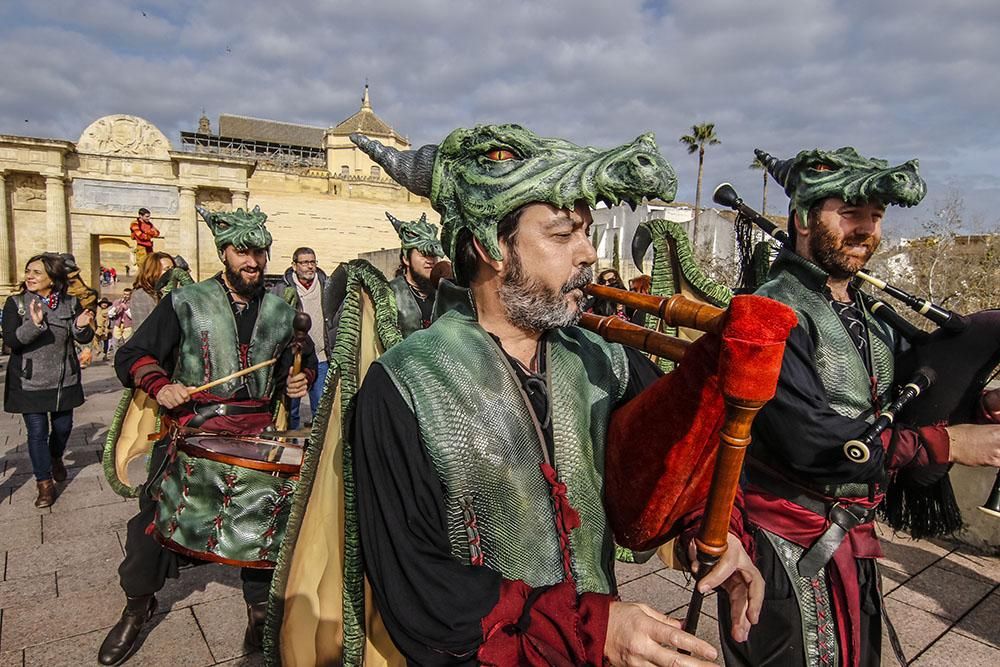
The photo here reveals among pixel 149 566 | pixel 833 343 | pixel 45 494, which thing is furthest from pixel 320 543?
pixel 45 494

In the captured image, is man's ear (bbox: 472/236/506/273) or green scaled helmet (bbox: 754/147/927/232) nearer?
man's ear (bbox: 472/236/506/273)

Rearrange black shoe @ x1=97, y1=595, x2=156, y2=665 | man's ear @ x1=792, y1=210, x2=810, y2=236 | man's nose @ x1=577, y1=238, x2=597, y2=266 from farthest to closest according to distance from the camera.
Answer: black shoe @ x1=97, y1=595, x2=156, y2=665 < man's ear @ x1=792, y1=210, x2=810, y2=236 < man's nose @ x1=577, y1=238, x2=597, y2=266

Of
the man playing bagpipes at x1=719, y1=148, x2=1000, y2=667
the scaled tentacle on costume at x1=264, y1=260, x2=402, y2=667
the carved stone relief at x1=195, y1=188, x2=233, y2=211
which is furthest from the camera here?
the carved stone relief at x1=195, y1=188, x2=233, y2=211

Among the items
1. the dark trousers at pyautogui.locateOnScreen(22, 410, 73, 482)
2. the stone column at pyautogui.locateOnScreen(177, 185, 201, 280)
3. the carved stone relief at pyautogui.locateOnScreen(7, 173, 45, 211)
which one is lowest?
the dark trousers at pyautogui.locateOnScreen(22, 410, 73, 482)

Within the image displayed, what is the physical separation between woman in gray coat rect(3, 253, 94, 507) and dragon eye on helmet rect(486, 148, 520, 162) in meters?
5.54

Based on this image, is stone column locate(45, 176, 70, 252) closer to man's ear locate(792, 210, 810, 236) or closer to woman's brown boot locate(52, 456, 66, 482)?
woman's brown boot locate(52, 456, 66, 482)

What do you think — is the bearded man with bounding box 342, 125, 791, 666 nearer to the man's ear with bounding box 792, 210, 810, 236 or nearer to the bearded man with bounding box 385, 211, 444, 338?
the man's ear with bounding box 792, 210, 810, 236

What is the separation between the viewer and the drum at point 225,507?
2947 millimetres

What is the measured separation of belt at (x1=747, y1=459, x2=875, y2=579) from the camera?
2.13m

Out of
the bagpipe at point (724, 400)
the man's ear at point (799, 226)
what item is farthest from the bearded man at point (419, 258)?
the bagpipe at point (724, 400)

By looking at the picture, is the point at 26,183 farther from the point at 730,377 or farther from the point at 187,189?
the point at 730,377

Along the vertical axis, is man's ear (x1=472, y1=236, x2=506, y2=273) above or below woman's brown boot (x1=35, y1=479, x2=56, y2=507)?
above

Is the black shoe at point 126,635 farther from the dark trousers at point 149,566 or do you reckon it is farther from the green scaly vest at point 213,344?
the green scaly vest at point 213,344

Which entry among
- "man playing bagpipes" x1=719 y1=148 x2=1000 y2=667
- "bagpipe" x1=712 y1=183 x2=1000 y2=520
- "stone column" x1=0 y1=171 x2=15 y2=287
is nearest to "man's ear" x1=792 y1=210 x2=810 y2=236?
"man playing bagpipes" x1=719 y1=148 x2=1000 y2=667
